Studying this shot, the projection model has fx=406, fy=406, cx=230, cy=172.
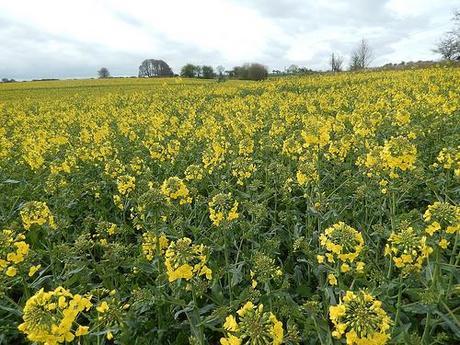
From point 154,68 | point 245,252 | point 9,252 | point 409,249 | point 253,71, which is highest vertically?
point 154,68

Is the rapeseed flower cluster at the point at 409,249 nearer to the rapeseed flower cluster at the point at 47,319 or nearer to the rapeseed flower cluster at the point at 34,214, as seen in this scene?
the rapeseed flower cluster at the point at 47,319

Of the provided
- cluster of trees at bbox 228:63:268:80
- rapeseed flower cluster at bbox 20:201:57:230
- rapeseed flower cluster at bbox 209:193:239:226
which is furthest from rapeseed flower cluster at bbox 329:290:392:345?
cluster of trees at bbox 228:63:268:80

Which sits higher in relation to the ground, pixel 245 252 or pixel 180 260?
pixel 180 260

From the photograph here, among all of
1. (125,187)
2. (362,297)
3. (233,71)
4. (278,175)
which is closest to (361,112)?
(278,175)

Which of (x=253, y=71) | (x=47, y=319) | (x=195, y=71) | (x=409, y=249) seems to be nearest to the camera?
(x=47, y=319)

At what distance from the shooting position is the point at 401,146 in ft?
11.7

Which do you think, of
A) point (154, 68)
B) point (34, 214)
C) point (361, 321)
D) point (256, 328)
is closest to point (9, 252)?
point (34, 214)

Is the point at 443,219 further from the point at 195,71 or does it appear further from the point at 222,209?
the point at 195,71

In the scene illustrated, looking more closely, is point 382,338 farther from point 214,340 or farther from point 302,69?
point 302,69

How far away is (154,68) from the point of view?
90.8 meters

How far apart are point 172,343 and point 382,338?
2.05 m

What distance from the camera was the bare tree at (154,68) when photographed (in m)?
88.6

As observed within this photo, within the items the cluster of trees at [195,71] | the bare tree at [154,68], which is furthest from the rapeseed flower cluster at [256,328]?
the bare tree at [154,68]

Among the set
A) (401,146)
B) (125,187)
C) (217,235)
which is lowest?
(217,235)
